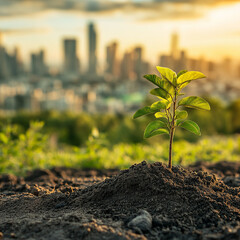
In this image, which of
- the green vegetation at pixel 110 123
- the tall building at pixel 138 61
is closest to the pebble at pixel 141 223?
the green vegetation at pixel 110 123

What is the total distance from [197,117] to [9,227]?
16.0m

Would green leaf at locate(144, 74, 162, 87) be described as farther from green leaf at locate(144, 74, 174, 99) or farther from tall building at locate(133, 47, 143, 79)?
tall building at locate(133, 47, 143, 79)

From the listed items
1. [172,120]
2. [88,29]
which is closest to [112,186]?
[172,120]

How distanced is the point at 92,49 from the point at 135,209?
128 m

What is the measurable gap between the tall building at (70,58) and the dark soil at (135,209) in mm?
120722

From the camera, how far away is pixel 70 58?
124 metres

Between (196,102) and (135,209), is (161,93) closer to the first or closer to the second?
(196,102)

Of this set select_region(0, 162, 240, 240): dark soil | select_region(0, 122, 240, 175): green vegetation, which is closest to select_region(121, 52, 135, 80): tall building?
select_region(0, 122, 240, 175): green vegetation

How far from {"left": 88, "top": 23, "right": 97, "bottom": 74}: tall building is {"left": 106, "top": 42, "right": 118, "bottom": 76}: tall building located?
40.1 ft

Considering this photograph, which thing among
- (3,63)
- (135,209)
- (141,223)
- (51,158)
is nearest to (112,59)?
(3,63)

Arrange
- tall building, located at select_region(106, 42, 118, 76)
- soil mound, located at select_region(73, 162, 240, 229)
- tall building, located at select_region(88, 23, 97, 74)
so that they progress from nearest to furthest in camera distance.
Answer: soil mound, located at select_region(73, 162, 240, 229) < tall building, located at select_region(106, 42, 118, 76) < tall building, located at select_region(88, 23, 97, 74)

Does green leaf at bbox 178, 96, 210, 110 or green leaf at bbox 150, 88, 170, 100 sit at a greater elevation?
green leaf at bbox 150, 88, 170, 100

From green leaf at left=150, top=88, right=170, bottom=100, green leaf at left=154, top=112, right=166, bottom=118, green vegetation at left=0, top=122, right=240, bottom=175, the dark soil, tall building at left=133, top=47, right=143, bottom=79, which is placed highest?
tall building at left=133, top=47, right=143, bottom=79

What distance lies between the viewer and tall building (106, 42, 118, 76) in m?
102
